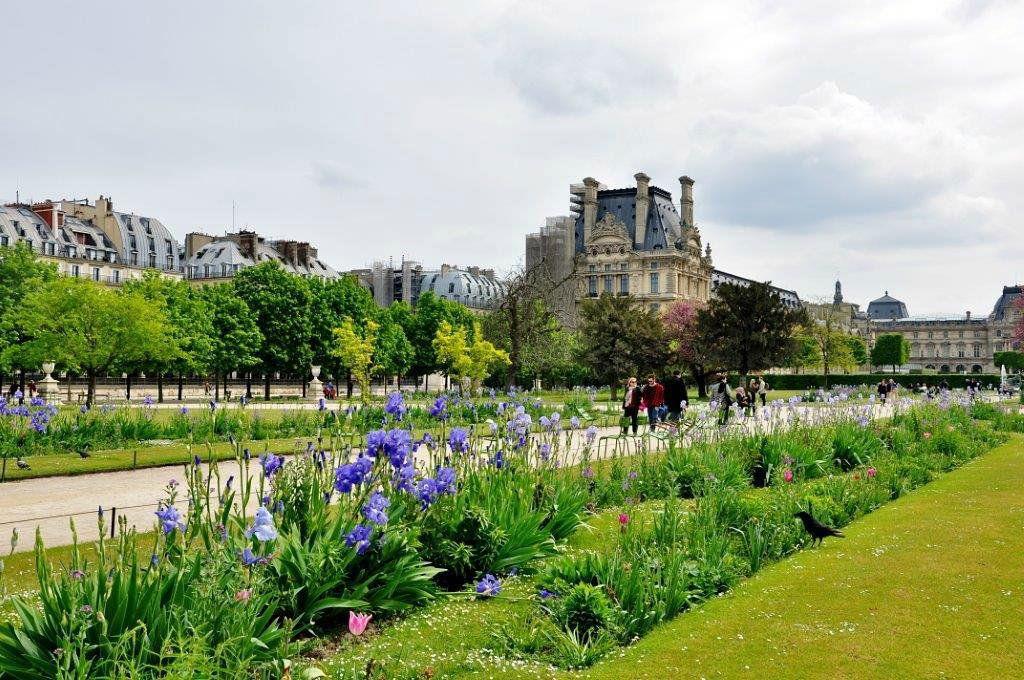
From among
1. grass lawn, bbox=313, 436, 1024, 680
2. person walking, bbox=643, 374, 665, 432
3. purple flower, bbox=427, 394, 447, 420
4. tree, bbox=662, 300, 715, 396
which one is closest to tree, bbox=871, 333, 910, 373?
tree, bbox=662, 300, 715, 396

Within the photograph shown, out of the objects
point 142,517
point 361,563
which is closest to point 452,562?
point 361,563

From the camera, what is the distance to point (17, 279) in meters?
45.7

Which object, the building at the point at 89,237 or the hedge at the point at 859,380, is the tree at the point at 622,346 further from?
the building at the point at 89,237

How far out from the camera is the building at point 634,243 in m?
93.5

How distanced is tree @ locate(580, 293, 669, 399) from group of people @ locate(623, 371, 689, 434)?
866 inches

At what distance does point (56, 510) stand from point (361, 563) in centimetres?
608

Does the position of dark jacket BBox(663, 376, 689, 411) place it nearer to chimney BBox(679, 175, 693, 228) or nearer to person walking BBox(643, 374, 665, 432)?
person walking BBox(643, 374, 665, 432)

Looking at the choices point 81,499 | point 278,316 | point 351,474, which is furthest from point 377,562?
point 278,316

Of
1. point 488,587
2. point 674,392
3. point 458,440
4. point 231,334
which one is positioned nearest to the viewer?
point 488,587

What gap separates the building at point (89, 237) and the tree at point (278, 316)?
21982 millimetres

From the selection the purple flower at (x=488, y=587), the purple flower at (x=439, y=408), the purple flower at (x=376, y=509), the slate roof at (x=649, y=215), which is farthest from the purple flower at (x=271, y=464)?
the slate roof at (x=649, y=215)

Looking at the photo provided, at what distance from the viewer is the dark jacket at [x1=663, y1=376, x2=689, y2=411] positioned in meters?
20.2

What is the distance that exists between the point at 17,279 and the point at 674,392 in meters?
40.0

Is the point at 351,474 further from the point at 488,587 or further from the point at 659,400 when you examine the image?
the point at 659,400
